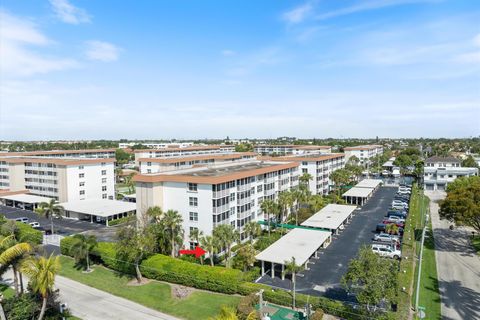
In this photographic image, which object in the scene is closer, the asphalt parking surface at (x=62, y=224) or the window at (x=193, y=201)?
the window at (x=193, y=201)

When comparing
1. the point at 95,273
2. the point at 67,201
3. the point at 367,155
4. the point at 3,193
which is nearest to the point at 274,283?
the point at 95,273

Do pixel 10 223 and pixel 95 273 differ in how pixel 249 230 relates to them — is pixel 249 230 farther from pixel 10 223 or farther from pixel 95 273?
pixel 10 223

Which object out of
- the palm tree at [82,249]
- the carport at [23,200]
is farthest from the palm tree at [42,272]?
the carport at [23,200]

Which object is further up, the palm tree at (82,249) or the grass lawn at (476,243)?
the palm tree at (82,249)

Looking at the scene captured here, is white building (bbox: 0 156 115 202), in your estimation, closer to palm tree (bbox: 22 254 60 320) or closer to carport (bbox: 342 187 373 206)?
palm tree (bbox: 22 254 60 320)

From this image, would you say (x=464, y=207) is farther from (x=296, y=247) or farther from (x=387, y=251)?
(x=296, y=247)

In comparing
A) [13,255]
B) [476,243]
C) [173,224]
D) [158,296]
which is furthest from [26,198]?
[476,243]

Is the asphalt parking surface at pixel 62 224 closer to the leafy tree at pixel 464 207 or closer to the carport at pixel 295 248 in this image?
the carport at pixel 295 248
